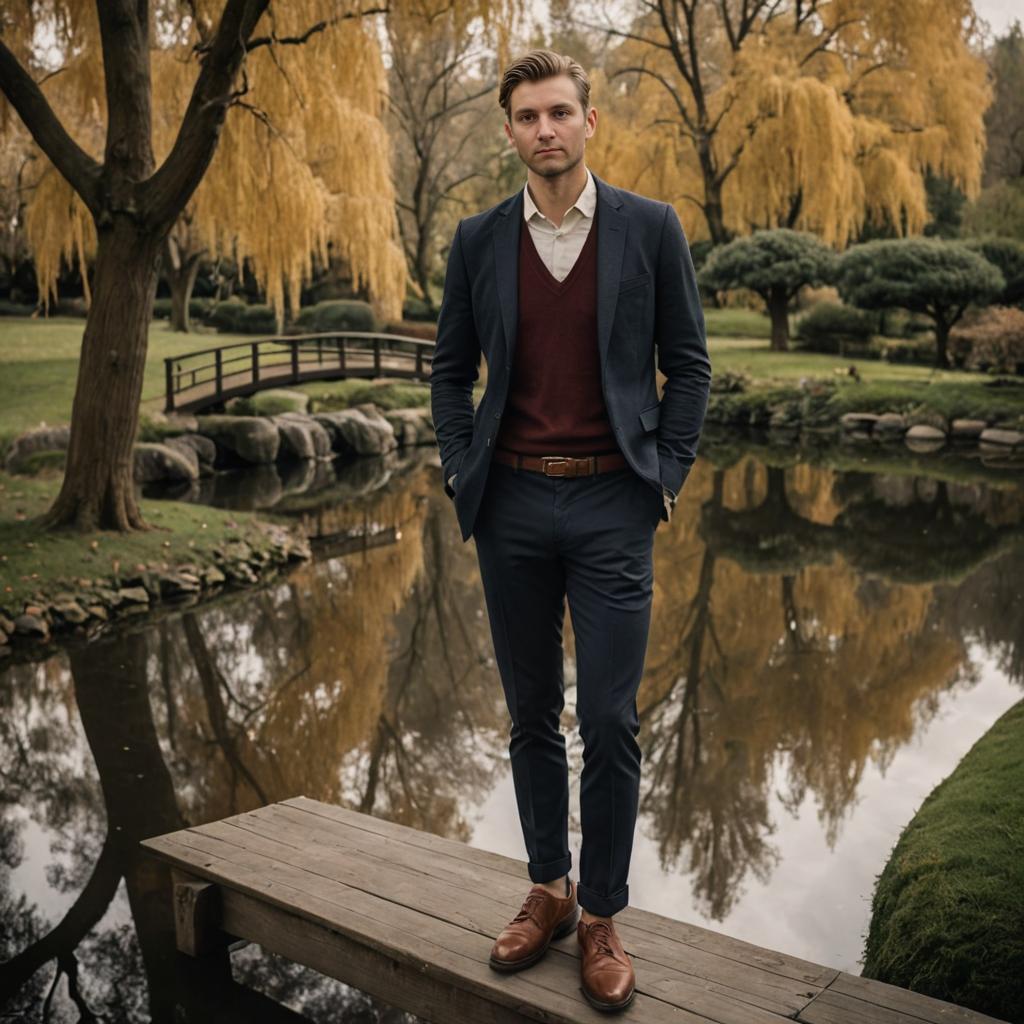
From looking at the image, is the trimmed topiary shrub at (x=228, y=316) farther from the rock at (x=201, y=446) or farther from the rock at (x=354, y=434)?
the rock at (x=201, y=446)

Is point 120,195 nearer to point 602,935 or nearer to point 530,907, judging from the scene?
point 530,907

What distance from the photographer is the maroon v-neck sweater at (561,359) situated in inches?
103

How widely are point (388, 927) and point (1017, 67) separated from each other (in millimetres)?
36455

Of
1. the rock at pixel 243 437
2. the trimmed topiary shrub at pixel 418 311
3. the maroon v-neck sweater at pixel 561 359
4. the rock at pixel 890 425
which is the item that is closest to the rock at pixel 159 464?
the rock at pixel 243 437

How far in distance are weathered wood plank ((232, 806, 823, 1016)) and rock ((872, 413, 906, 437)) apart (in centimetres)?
1573

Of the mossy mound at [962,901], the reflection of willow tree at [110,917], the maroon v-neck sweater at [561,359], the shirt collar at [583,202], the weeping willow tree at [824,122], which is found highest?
the weeping willow tree at [824,122]

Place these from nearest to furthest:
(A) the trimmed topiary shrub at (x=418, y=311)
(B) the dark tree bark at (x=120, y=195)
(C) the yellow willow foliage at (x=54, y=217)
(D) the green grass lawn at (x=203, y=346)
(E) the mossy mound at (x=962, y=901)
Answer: (E) the mossy mound at (x=962, y=901), (B) the dark tree bark at (x=120, y=195), (C) the yellow willow foliage at (x=54, y=217), (D) the green grass lawn at (x=203, y=346), (A) the trimmed topiary shrub at (x=418, y=311)

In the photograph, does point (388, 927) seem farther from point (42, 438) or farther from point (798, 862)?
point (42, 438)

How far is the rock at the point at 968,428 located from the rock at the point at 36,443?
484 inches

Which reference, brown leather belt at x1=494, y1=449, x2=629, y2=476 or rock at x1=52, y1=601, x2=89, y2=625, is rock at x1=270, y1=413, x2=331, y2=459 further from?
brown leather belt at x1=494, y1=449, x2=629, y2=476

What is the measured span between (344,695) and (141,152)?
4.51 metres

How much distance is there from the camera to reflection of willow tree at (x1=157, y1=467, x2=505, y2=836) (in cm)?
505

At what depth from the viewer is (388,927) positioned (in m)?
2.97

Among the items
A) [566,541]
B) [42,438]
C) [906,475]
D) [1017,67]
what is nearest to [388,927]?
[566,541]
